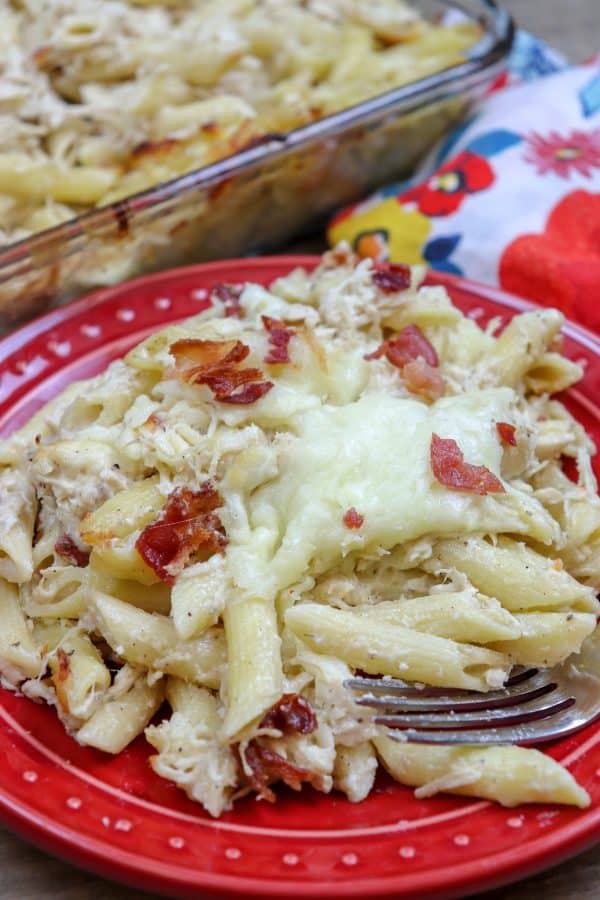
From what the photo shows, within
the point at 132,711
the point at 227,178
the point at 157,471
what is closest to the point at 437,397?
the point at 157,471

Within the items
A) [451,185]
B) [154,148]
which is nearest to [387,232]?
[451,185]

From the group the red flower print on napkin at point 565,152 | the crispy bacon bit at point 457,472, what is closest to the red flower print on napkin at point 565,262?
the red flower print on napkin at point 565,152

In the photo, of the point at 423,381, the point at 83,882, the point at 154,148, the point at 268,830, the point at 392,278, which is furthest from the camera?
the point at 154,148

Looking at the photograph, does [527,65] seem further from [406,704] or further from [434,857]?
[434,857]

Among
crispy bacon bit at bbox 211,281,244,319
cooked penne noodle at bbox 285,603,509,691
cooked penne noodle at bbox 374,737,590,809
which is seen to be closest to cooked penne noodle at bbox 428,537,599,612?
cooked penne noodle at bbox 285,603,509,691

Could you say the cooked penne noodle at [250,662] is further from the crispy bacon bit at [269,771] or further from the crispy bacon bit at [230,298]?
the crispy bacon bit at [230,298]

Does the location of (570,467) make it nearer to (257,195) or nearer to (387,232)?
(387,232)

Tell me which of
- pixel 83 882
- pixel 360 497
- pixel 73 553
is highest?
pixel 360 497
